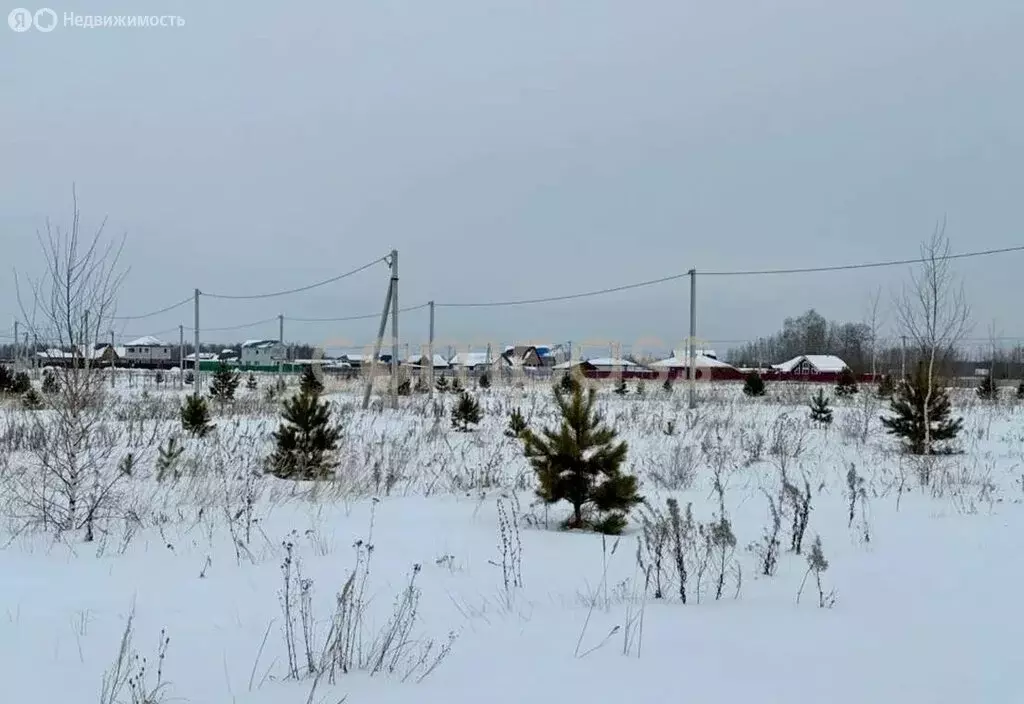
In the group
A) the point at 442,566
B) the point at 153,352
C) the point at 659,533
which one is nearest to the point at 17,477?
the point at 442,566

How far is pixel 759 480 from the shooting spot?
730 centimetres

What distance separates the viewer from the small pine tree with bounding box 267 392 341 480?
23.3ft

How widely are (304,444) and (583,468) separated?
3604 mm

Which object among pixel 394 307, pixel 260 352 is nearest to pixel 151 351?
pixel 260 352

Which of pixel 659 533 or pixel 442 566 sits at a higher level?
pixel 659 533

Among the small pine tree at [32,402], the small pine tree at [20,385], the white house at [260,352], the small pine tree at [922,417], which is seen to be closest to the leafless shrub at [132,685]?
the small pine tree at [922,417]

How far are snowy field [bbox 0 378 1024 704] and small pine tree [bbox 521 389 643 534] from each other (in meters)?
0.30

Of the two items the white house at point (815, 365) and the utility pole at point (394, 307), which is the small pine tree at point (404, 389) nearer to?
the utility pole at point (394, 307)

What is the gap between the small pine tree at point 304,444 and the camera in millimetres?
7109

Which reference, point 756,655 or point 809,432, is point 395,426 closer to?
point 809,432

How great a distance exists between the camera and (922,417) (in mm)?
9547

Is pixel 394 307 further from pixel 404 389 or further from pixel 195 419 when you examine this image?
pixel 195 419

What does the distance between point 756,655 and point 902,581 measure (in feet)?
5.35

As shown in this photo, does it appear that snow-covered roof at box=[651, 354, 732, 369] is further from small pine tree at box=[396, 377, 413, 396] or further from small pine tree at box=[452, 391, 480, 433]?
small pine tree at box=[452, 391, 480, 433]
